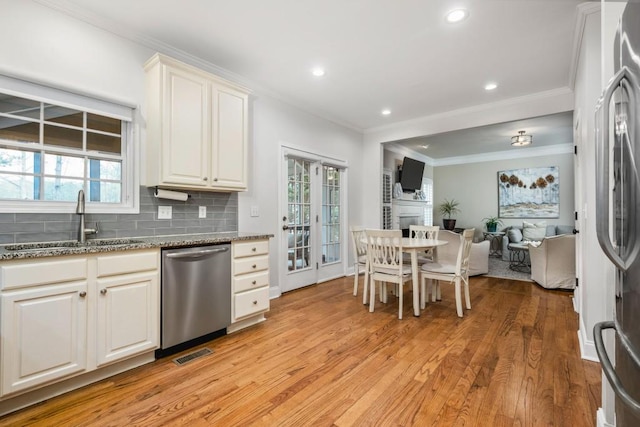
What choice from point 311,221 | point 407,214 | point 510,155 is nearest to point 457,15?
point 311,221

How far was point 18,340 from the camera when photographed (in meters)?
1.64

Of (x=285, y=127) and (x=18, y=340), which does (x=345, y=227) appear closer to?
(x=285, y=127)

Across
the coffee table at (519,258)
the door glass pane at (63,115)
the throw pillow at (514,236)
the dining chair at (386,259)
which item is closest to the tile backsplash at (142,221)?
the door glass pane at (63,115)

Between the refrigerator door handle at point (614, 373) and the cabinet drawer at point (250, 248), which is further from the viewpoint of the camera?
the cabinet drawer at point (250, 248)

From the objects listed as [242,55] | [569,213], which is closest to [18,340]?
[242,55]

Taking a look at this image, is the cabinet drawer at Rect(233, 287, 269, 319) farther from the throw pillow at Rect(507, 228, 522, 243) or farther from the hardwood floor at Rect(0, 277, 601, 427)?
the throw pillow at Rect(507, 228, 522, 243)

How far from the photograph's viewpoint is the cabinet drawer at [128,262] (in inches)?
76.7

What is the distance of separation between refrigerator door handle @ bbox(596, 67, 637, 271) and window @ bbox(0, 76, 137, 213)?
2.96 meters

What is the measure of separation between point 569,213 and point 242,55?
24.8 ft

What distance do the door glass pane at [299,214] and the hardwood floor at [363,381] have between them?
124 centimetres

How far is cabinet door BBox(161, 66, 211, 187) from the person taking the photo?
2.52 metres

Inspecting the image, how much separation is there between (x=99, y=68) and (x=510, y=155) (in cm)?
820

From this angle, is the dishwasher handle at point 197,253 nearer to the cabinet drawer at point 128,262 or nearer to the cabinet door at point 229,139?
the cabinet drawer at point 128,262

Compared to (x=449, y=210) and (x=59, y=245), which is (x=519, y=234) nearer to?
(x=449, y=210)
